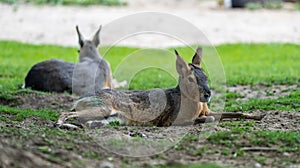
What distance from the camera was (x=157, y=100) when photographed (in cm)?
805

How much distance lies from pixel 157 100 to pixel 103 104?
68 centimetres

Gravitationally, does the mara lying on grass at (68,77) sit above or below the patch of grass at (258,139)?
above

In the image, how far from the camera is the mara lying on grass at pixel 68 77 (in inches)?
450

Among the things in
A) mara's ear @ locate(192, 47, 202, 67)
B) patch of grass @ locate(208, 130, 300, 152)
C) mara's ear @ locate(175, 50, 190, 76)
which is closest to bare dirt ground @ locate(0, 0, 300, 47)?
mara's ear @ locate(192, 47, 202, 67)

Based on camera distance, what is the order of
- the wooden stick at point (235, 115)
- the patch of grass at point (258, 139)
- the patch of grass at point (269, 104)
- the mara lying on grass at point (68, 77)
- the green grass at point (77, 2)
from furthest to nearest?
the green grass at point (77, 2), the mara lying on grass at point (68, 77), the patch of grass at point (269, 104), the wooden stick at point (235, 115), the patch of grass at point (258, 139)

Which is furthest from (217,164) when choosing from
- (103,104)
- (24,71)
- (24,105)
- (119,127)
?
(24,71)

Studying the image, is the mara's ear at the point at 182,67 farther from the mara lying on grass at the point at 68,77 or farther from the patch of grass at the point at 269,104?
the mara lying on grass at the point at 68,77

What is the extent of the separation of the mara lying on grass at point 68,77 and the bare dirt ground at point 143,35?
6785 millimetres

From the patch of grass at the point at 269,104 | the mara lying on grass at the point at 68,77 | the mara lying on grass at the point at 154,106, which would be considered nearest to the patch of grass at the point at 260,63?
the patch of grass at the point at 269,104

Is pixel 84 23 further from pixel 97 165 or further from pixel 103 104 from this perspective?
pixel 97 165

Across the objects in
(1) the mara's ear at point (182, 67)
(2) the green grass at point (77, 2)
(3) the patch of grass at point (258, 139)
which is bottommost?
(3) the patch of grass at point (258, 139)

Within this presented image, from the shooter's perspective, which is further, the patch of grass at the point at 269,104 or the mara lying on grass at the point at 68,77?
the mara lying on grass at the point at 68,77

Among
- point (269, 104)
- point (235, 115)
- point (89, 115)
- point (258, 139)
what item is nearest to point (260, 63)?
point (269, 104)

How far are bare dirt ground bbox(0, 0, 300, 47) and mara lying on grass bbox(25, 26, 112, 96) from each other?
22.3ft
